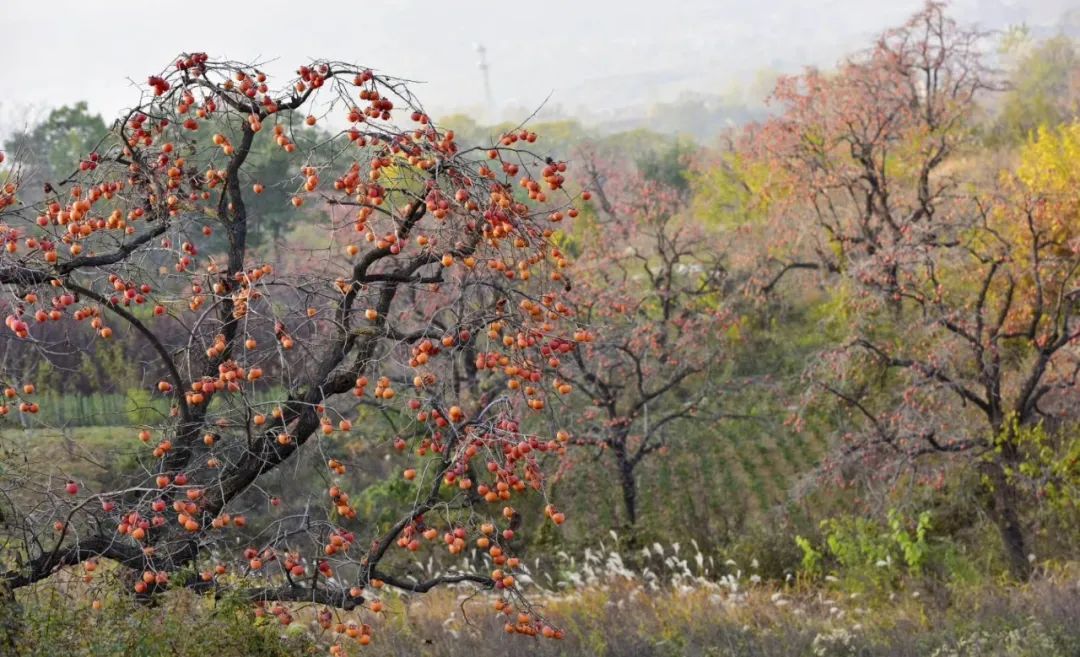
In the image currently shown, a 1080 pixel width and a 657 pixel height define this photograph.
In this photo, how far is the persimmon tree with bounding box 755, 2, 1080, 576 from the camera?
10.5 m

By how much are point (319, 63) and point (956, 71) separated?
19.8 metres

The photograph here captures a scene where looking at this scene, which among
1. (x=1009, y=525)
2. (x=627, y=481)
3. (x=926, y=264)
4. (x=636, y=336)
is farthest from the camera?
(x=636, y=336)

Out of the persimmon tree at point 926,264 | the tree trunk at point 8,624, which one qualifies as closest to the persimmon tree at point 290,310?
the tree trunk at point 8,624

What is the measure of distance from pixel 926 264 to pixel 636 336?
154 inches

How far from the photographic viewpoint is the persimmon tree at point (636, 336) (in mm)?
13617

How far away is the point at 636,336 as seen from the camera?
1458cm

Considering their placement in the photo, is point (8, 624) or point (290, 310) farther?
point (290, 310)

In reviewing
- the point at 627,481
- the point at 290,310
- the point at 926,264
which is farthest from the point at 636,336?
the point at 290,310

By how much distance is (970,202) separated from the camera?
1758cm

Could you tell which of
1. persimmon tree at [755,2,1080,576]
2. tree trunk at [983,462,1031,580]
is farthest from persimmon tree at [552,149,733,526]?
tree trunk at [983,462,1031,580]

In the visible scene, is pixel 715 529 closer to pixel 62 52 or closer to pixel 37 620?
pixel 37 620

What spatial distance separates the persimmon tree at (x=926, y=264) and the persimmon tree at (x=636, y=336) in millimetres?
1832

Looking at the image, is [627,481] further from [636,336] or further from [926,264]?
[926,264]

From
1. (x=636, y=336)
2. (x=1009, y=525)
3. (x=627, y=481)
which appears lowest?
(x=627, y=481)
